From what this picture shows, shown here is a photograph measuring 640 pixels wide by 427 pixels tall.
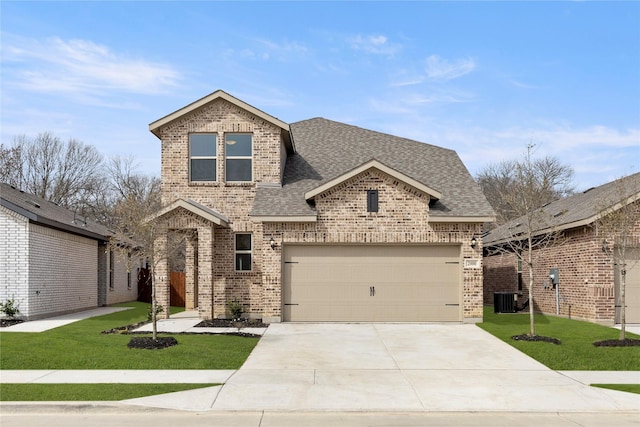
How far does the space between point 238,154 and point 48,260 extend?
771cm

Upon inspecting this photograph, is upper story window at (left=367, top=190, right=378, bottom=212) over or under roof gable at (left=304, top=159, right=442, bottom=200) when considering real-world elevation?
under

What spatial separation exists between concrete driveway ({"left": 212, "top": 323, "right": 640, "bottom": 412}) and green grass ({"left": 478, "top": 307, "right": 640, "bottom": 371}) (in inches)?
17.6

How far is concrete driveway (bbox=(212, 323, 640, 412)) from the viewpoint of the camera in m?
10.2

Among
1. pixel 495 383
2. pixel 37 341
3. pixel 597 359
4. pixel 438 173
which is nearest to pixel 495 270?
pixel 438 173

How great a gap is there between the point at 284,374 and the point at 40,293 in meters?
12.5

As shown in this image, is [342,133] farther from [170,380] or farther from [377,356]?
[170,380]

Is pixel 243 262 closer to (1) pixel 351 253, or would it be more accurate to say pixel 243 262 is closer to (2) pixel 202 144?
(1) pixel 351 253

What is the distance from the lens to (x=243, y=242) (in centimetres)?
2192

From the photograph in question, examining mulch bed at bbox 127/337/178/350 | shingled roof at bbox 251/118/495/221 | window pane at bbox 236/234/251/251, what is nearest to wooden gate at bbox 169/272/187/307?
shingled roof at bbox 251/118/495/221

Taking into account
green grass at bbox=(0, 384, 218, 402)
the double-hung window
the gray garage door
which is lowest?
green grass at bbox=(0, 384, 218, 402)

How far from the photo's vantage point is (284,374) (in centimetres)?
1249

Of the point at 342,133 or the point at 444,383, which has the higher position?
the point at 342,133

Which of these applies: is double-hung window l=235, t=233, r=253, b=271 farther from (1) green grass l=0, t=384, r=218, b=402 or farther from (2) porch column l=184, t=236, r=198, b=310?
(1) green grass l=0, t=384, r=218, b=402

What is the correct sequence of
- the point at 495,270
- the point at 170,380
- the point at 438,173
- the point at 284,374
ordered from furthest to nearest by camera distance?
the point at 495,270 → the point at 438,173 → the point at 284,374 → the point at 170,380
